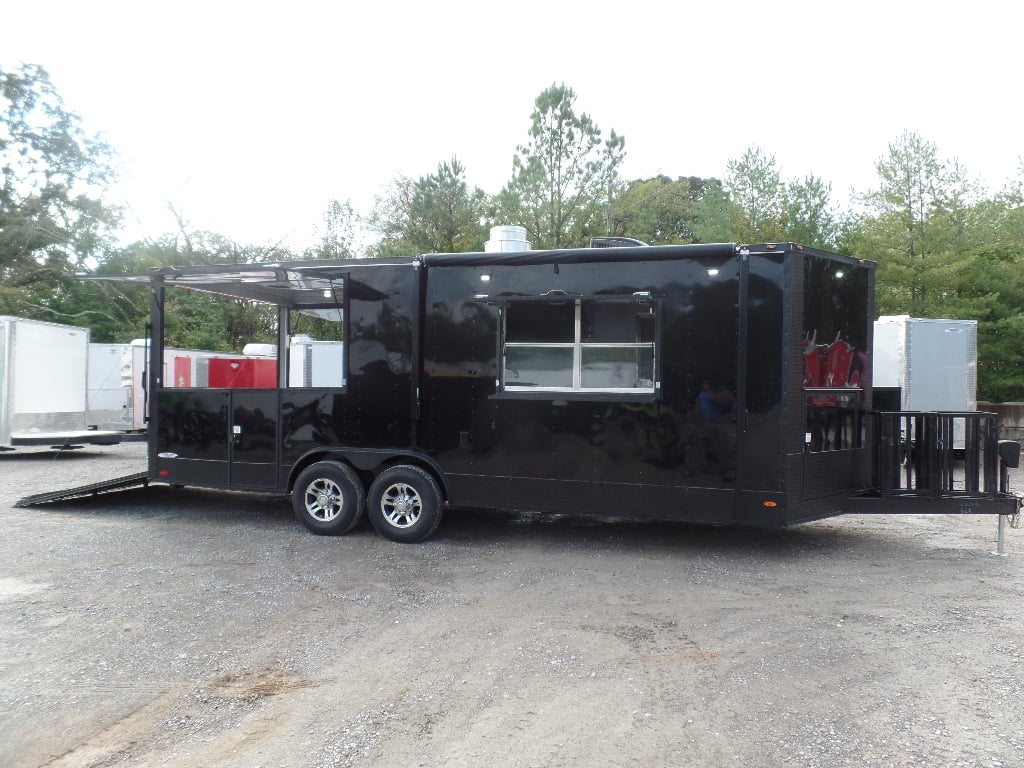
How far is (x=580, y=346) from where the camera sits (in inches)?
283

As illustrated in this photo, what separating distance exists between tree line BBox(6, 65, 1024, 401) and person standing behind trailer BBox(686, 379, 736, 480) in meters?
12.4

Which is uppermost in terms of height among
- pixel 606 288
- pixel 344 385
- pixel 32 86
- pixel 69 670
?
pixel 32 86

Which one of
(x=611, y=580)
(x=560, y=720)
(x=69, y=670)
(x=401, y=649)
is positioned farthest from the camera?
(x=611, y=580)

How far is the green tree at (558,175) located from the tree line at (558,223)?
51 mm

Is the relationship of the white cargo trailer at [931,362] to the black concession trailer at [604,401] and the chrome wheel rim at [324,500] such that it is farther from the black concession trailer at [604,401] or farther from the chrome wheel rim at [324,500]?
the chrome wheel rim at [324,500]

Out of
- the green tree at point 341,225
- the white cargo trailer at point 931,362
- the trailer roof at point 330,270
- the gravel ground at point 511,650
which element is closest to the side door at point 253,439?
the gravel ground at point 511,650

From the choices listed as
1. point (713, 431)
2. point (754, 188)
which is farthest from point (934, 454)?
point (754, 188)

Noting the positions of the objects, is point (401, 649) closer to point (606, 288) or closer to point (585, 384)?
point (585, 384)

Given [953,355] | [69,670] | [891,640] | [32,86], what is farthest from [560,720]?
[32,86]

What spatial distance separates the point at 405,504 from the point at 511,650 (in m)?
3.18

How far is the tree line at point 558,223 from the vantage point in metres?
20.5

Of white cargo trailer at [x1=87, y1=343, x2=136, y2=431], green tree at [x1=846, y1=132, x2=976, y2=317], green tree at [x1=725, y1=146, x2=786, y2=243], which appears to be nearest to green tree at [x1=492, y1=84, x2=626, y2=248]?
green tree at [x1=725, y1=146, x2=786, y2=243]

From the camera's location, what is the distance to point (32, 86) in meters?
34.1

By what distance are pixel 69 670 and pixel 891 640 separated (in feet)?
15.8
